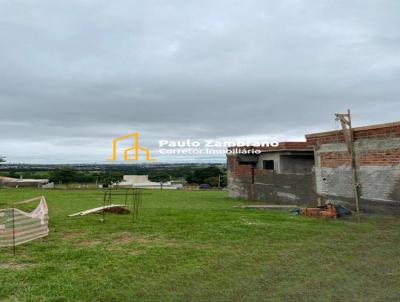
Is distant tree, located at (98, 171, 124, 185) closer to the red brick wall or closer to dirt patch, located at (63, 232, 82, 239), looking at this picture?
the red brick wall

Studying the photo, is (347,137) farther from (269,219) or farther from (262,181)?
(262,181)

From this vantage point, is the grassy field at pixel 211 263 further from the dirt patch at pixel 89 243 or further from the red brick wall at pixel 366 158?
the red brick wall at pixel 366 158

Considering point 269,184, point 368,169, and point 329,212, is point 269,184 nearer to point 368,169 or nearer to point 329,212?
point 329,212

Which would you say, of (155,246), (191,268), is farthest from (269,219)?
(191,268)

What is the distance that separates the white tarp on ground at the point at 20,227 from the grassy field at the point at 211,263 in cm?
25

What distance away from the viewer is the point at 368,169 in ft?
35.2

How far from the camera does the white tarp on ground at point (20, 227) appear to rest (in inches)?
287

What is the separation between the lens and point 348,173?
11.7m

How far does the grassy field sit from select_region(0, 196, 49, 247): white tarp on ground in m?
0.25

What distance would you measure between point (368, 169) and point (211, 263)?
23.7 ft

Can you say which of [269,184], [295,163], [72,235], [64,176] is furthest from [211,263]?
[64,176]

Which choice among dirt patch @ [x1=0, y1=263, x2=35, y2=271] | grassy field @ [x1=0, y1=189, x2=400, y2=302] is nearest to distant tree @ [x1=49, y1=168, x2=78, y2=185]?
grassy field @ [x1=0, y1=189, x2=400, y2=302]

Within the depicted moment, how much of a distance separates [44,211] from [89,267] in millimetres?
4519

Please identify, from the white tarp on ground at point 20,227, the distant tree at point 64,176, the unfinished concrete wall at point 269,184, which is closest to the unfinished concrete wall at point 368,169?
the unfinished concrete wall at point 269,184
